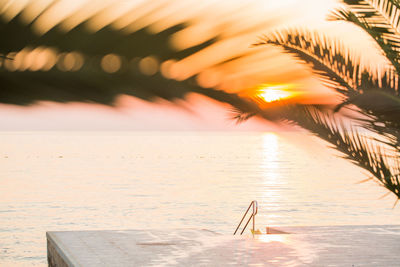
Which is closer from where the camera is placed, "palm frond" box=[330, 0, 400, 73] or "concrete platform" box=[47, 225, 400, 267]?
"palm frond" box=[330, 0, 400, 73]

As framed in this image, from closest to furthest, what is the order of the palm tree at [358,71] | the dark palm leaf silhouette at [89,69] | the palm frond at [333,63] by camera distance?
the dark palm leaf silhouette at [89,69] < the palm tree at [358,71] < the palm frond at [333,63]

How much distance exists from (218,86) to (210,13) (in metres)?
0.15

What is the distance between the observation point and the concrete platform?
29.7 feet

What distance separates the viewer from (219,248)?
10.3 meters

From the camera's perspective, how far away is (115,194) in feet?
160

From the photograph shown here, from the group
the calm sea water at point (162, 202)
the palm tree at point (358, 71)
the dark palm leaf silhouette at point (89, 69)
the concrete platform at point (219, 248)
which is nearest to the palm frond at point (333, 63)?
the palm tree at point (358, 71)

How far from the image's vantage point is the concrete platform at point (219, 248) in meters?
9.05

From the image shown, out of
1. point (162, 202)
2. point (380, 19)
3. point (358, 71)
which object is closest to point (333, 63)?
point (358, 71)

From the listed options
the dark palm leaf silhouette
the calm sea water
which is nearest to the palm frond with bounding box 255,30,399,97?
the dark palm leaf silhouette

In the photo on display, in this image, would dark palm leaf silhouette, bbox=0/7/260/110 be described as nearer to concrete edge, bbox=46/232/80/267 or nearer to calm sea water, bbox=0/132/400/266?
concrete edge, bbox=46/232/80/267

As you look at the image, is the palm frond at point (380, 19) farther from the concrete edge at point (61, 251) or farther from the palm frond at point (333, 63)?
the concrete edge at point (61, 251)

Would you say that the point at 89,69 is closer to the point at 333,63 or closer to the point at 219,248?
the point at 333,63

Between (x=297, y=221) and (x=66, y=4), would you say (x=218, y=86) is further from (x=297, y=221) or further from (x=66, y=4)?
(x=297, y=221)

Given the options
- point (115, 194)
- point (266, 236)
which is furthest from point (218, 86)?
point (115, 194)
